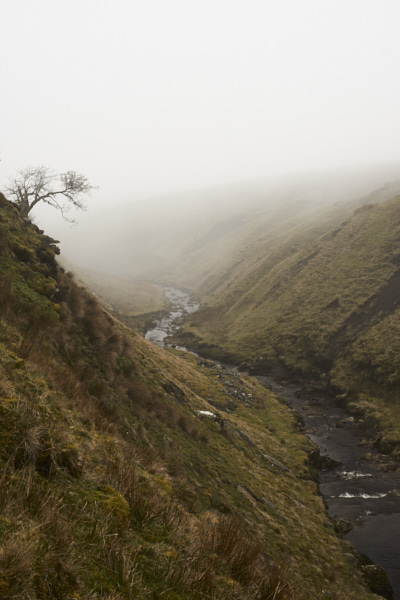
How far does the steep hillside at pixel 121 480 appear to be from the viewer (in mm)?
4422

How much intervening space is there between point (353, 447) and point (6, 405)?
91.3 ft

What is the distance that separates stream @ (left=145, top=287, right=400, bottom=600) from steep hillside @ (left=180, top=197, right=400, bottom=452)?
7.67 feet

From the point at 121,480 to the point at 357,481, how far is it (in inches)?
849

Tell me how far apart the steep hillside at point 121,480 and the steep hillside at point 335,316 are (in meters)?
12.9

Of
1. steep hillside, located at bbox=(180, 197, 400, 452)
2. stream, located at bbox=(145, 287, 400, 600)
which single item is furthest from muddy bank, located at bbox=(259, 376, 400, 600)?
steep hillside, located at bbox=(180, 197, 400, 452)

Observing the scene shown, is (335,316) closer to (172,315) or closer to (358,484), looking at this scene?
(358,484)

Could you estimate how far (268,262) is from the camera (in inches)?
3179

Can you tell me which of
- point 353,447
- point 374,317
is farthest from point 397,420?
point 374,317

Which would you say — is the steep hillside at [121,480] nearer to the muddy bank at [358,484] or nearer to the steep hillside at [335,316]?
the muddy bank at [358,484]

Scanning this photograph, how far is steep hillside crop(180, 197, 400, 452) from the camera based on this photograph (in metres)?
36.4

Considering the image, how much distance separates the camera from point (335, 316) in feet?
159

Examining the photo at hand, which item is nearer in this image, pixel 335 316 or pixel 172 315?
pixel 335 316

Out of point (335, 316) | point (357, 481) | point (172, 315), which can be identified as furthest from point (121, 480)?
point (172, 315)

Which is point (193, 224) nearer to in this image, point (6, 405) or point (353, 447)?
point (353, 447)
